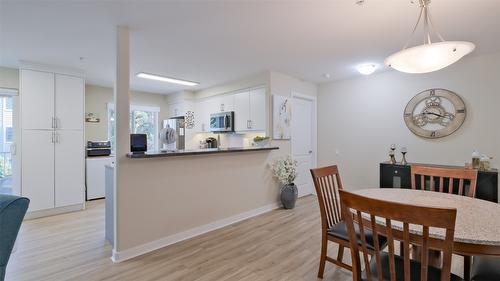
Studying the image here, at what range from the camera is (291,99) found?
4535 millimetres

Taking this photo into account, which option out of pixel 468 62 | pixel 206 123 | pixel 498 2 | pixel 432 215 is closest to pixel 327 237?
pixel 432 215

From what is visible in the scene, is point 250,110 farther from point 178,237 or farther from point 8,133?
point 8,133

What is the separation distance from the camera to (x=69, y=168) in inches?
158

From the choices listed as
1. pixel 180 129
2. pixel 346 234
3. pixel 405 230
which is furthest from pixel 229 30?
pixel 180 129

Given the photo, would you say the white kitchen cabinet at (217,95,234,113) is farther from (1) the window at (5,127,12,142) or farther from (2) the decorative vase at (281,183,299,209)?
(1) the window at (5,127,12,142)

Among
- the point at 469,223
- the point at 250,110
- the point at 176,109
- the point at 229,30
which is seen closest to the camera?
the point at 469,223

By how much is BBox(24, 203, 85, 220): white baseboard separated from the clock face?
5.70 metres

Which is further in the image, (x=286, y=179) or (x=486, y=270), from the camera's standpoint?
(x=286, y=179)

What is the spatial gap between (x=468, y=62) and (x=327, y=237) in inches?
135

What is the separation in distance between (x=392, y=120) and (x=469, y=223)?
10.2 ft

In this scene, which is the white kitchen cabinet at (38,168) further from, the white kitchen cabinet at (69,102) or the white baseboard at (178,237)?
the white baseboard at (178,237)

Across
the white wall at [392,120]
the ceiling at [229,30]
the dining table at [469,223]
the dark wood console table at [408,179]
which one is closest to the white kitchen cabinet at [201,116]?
the ceiling at [229,30]

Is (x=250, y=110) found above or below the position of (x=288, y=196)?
above

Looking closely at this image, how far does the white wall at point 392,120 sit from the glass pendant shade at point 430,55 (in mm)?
2283
